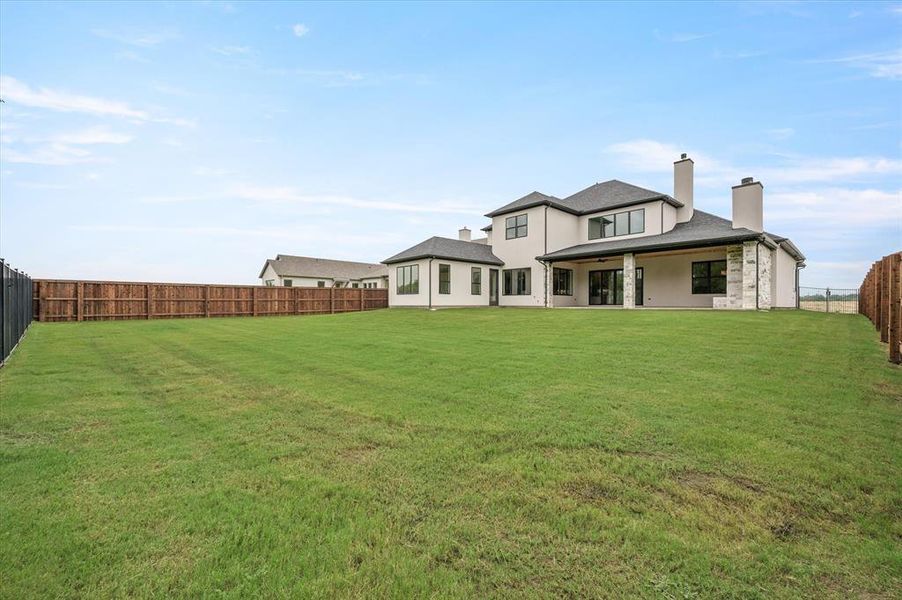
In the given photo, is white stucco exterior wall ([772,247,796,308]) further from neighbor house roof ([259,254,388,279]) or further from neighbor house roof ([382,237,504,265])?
neighbor house roof ([259,254,388,279])

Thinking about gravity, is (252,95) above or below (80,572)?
above

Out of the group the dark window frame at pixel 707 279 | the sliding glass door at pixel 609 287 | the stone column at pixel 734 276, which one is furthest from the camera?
the sliding glass door at pixel 609 287

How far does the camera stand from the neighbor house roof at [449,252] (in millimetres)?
22598

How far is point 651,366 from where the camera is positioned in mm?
6418

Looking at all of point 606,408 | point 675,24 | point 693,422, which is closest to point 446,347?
point 606,408

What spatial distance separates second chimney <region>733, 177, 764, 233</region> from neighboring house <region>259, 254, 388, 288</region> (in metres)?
30.8

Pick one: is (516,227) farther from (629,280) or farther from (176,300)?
(176,300)

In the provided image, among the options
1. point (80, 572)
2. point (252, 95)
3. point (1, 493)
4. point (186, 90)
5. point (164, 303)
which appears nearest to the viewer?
point (80, 572)

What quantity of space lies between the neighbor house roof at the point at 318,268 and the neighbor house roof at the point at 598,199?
2190 cm

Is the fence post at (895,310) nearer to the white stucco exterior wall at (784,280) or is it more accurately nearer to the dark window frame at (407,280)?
the white stucco exterior wall at (784,280)

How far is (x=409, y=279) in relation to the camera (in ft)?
79.9

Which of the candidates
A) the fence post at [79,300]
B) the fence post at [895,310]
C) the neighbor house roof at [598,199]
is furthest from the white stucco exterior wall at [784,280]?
the fence post at [79,300]

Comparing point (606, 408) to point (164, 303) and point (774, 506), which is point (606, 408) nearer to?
point (774, 506)

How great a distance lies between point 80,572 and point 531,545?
2.27 m
